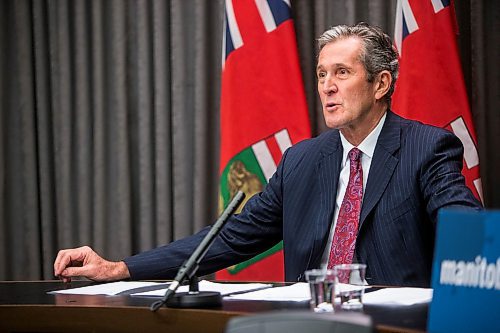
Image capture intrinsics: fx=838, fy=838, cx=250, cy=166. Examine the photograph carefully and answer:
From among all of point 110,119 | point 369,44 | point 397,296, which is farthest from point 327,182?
point 110,119

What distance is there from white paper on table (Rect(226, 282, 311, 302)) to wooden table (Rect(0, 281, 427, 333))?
66 millimetres

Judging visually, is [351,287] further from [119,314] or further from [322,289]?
[119,314]

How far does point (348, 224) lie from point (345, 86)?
1.59 feet

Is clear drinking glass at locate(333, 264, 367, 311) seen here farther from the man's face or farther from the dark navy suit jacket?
the man's face

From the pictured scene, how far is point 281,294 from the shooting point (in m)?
2.22

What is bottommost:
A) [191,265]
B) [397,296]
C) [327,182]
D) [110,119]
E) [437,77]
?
[397,296]

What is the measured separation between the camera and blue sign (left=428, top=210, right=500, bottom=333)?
1.55 m

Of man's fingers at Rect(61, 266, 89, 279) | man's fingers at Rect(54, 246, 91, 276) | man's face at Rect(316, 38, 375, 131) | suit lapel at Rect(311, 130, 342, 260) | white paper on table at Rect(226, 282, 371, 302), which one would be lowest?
white paper on table at Rect(226, 282, 371, 302)

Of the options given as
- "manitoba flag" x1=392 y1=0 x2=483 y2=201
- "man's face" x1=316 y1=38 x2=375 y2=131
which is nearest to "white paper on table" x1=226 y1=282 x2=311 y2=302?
"man's face" x1=316 y1=38 x2=375 y2=131

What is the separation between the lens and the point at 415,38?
3.39 metres

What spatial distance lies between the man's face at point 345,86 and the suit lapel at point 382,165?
0.36 ft

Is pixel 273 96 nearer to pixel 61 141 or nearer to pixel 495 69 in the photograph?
pixel 495 69

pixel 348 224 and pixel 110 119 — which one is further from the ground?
pixel 110 119

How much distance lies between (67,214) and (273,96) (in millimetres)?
1440
